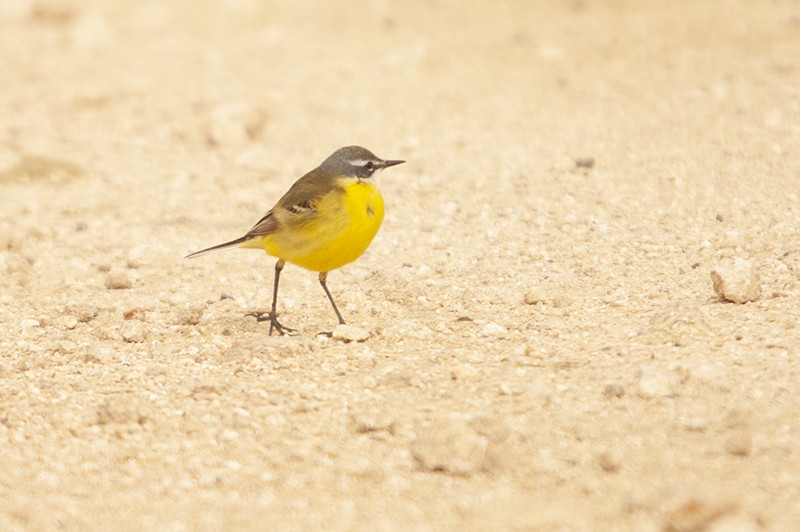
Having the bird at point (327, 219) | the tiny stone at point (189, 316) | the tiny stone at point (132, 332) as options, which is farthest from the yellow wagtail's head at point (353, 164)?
the tiny stone at point (132, 332)

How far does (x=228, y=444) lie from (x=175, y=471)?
0.96 feet

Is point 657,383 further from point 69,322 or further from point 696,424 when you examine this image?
point 69,322

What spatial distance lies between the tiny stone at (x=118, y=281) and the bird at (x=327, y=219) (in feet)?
3.37

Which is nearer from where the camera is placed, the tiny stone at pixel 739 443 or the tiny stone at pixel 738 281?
the tiny stone at pixel 739 443

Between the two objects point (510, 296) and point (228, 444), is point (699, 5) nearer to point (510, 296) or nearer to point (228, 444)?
point (510, 296)

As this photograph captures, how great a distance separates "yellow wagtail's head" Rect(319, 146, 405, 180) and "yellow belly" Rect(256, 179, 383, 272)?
8cm

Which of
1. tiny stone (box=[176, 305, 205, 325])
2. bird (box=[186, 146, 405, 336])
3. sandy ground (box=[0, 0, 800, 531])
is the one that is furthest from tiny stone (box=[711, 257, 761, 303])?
tiny stone (box=[176, 305, 205, 325])

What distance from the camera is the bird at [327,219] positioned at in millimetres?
6488

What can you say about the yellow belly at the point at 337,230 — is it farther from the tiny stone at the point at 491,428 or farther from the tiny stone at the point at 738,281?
the tiny stone at the point at 738,281

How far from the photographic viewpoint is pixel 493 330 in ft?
20.8

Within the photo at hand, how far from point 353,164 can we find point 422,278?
40.2 inches

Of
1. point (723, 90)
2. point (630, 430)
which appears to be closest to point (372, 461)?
point (630, 430)

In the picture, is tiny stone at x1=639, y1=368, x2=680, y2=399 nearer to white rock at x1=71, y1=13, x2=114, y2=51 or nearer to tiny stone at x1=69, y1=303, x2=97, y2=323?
tiny stone at x1=69, y1=303, x2=97, y2=323

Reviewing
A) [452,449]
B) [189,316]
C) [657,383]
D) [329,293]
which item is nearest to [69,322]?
[189,316]
